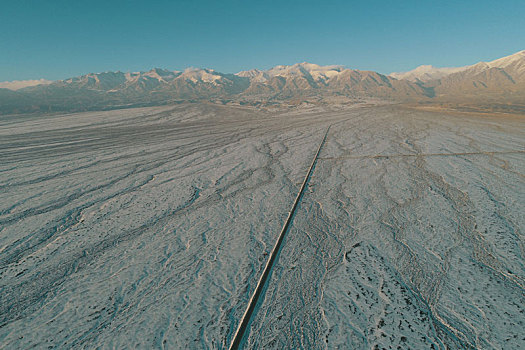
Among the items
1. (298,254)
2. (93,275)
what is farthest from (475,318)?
(93,275)

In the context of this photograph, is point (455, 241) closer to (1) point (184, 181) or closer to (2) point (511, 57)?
(1) point (184, 181)

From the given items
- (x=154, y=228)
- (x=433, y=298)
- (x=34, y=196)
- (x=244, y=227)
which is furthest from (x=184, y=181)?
(x=433, y=298)

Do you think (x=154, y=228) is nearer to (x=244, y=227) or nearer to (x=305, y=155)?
(x=244, y=227)

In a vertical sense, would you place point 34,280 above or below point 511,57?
below

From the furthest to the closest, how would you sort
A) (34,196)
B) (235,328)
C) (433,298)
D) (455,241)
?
(34,196)
(455,241)
(433,298)
(235,328)

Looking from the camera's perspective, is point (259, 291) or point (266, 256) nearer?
point (259, 291)

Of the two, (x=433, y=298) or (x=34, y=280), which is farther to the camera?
(x=34, y=280)

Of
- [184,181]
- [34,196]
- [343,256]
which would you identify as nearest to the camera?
[343,256]
